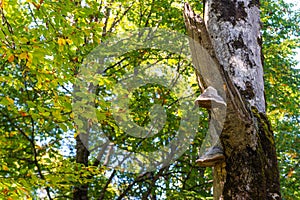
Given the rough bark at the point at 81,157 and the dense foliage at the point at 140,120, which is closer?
the dense foliage at the point at 140,120

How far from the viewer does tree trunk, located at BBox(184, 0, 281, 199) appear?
1.45 m

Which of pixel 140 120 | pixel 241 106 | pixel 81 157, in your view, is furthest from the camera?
pixel 81 157

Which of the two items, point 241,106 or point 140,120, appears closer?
point 241,106

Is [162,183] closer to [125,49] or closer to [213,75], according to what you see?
[125,49]

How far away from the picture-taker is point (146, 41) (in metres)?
6.07

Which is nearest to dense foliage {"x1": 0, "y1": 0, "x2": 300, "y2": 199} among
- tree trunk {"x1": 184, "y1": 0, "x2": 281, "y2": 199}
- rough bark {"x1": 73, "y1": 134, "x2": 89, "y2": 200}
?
rough bark {"x1": 73, "y1": 134, "x2": 89, "y2": 200}

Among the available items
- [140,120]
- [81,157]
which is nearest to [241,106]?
[140,120]

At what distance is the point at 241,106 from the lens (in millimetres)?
1471

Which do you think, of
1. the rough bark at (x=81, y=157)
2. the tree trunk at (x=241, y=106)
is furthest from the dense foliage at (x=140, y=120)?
the tree trunk at (x=241, y=106)

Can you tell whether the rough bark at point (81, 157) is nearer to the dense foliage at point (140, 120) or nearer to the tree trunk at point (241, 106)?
the dense foliage at point (140, 120)

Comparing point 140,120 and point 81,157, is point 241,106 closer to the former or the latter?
point 140,120

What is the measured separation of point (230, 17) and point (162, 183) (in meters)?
4.52

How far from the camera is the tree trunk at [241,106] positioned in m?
1.45

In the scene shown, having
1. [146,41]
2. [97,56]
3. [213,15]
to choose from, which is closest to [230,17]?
[213,15]
